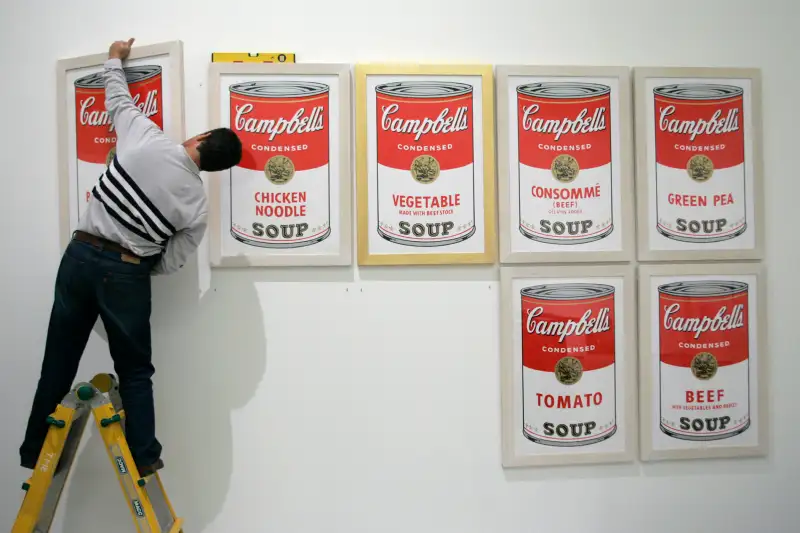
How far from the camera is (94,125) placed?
5.80ft

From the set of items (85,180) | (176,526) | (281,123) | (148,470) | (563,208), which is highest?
(281,123)

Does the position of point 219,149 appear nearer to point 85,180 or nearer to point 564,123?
point 85,180

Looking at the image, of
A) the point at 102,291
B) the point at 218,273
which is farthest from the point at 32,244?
the point at 218,273

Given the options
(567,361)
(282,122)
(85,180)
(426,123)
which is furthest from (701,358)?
(85,180)

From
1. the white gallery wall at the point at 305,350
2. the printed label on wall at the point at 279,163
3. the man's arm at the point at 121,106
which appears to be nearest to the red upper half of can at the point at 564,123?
the white gallery wall at the point at 305,350

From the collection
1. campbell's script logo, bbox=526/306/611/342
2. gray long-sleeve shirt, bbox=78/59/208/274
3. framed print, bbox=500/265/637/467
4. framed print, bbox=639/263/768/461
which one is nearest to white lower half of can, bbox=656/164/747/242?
framed print, bbox=639/263/768/461

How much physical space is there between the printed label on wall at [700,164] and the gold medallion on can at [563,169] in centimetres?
28

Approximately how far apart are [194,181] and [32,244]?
2.13 feet

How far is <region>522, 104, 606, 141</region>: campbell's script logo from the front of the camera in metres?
1.82

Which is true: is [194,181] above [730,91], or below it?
below

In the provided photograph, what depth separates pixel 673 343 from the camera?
187 centimetres

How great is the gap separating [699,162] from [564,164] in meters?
0.47

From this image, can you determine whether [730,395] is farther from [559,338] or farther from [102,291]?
[102,291]

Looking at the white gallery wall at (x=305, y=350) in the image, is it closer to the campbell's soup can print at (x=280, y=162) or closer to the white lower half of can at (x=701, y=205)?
the campbell's soup can print at (x=280, y=162)
